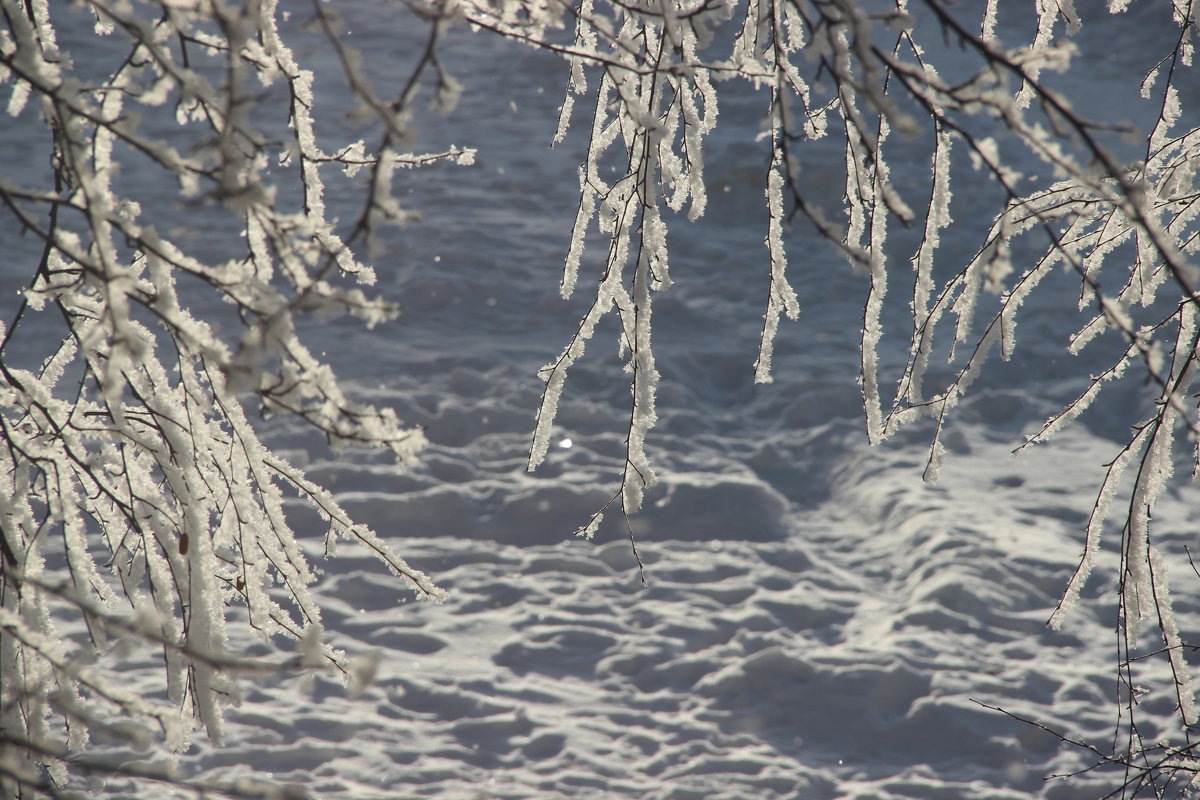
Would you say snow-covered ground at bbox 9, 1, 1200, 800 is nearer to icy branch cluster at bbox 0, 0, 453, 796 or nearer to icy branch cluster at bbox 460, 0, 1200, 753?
icy branch cluster at bbox 0, 0, 453, 796

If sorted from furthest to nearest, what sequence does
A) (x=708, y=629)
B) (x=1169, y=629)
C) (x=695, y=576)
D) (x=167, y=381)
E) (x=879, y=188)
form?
(x=695, y=576) < (x=708, y=629) < (x=1169, y=629) < (x=167, y=381) < (x=879, y=188)

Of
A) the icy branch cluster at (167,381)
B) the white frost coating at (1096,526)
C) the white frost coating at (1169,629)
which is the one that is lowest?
the white frost coating at (1169,629)

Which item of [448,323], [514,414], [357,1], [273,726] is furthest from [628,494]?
[357,1]

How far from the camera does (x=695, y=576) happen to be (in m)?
5.75

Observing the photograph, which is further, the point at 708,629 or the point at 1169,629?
the point at 708,629

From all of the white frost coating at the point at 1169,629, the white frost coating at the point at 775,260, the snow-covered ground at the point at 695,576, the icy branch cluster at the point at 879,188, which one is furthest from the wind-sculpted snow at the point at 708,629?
the white frost coating at the point at 775,260

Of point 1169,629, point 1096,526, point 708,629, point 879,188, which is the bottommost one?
point 1169,629

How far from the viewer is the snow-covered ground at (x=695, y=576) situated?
4.24 m

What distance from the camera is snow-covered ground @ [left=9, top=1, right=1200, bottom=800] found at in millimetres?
4238

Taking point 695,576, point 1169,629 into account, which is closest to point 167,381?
point 1169,629

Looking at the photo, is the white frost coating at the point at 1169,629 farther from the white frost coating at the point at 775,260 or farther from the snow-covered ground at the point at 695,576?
the snow-covered ground at the point at 695,576

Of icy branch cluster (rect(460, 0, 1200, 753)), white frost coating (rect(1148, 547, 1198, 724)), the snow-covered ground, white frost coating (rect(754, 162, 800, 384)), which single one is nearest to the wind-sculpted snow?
the snow-covered ground

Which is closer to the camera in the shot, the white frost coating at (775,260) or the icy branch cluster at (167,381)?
the icy branch cluster at (167,381)

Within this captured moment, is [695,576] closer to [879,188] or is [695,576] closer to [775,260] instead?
[775,260]
